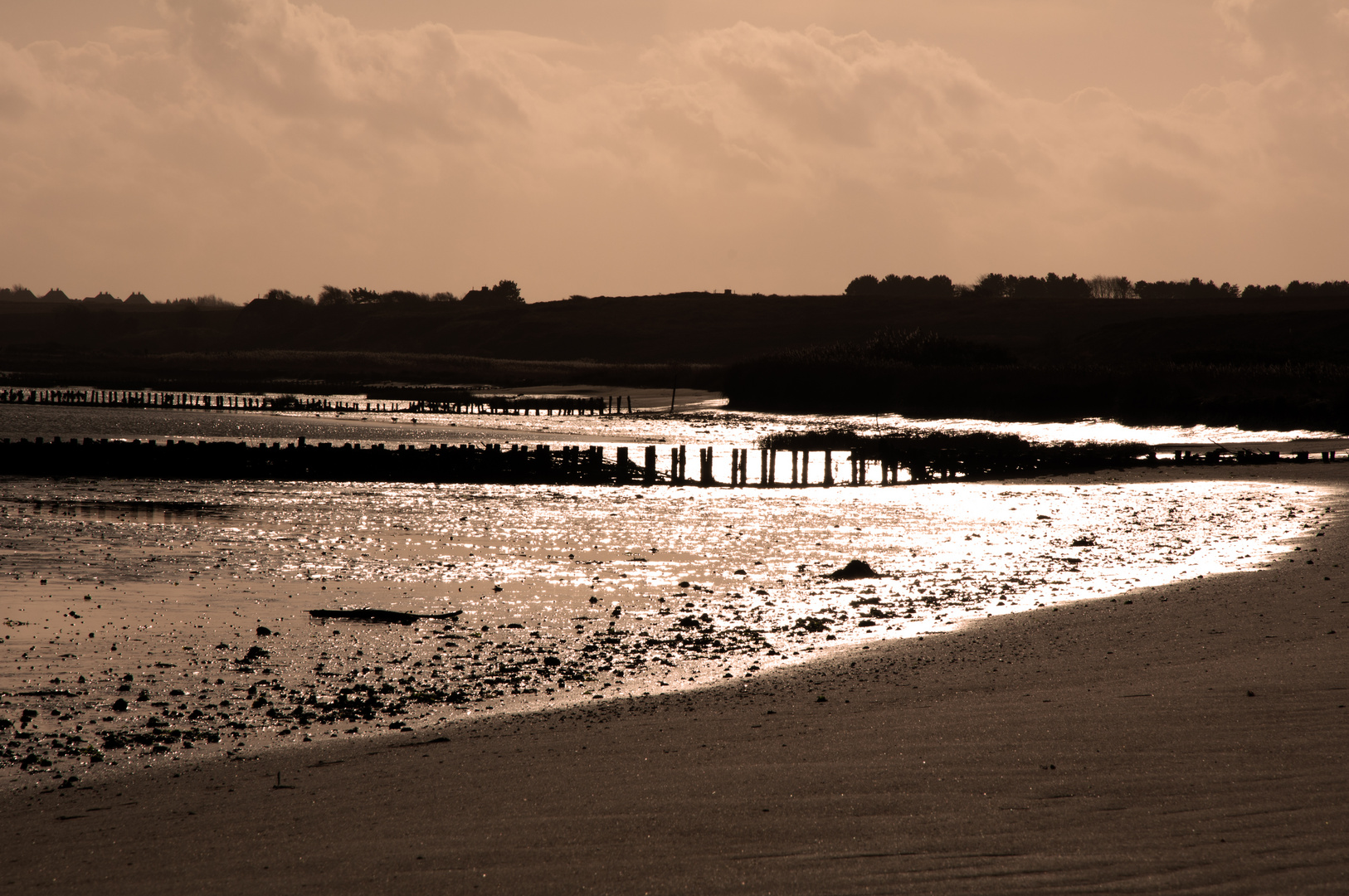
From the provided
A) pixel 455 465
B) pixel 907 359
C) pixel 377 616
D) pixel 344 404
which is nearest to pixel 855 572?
pixel 377 616

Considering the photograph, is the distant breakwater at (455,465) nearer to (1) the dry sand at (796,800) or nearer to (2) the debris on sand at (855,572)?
(2) the debris on sand at (855,572)

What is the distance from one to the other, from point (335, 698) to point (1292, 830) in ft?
23.5

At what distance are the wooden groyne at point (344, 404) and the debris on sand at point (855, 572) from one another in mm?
59191

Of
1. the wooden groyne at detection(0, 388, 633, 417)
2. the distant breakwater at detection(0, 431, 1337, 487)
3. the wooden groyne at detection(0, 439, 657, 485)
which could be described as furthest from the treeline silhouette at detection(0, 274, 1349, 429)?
A: the wooden groyne at detection(0, 439, 657, 485)

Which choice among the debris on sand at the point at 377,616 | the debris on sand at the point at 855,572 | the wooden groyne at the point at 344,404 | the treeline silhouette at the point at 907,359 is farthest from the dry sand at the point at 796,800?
the wooden groyne at the point at 344,404

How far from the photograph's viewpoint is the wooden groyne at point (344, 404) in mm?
79062

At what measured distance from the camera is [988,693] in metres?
9.53

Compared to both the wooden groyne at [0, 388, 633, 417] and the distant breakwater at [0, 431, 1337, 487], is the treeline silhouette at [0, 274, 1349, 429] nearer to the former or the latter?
the wooden groyne at [0, 388, 633, 417]

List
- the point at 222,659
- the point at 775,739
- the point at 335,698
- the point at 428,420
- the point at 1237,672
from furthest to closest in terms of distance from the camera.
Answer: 1. the point at 428,420
2. the point at 222,659
3. the point at 335,698
4. the point at 1237,672
5. the point at 775,739

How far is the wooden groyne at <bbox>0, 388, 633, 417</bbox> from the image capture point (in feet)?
259

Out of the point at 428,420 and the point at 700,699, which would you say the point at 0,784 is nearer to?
the point at 700,699

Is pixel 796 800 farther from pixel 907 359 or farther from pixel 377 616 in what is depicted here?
pixel 907 359

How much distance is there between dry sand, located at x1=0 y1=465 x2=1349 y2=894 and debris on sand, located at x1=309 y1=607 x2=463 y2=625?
4.37 m

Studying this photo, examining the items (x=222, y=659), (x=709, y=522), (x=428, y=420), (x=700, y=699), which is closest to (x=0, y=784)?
(x=222, y=659)
